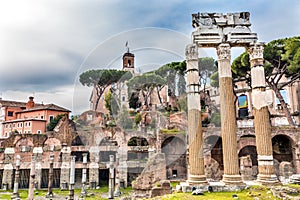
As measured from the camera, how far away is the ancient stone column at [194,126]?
8.64 metres

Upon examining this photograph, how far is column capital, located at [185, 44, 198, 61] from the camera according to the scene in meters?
9.30

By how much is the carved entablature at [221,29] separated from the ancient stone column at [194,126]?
0.57 meters

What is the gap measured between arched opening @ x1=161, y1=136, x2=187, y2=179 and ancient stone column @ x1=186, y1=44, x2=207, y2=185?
14458 millimetres

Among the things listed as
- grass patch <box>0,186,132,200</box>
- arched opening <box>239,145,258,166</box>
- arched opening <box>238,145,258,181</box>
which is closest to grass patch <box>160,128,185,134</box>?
arched opening <box>239,145,258,166</box>

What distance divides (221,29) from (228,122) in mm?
3352

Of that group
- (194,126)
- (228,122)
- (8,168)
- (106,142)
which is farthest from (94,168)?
(228,122)

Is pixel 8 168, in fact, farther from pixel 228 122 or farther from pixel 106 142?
pixel 228 122

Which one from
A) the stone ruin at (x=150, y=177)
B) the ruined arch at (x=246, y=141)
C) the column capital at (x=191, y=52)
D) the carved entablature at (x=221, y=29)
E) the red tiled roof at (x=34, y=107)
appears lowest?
the stone ruin at (x=150, y=177)

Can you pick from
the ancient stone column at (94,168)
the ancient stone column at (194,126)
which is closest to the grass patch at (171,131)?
the ancient stone column at (94,168)

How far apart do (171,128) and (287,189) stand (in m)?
17.9

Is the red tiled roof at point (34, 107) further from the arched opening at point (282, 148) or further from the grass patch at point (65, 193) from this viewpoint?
the arched opening at point (282, 148)

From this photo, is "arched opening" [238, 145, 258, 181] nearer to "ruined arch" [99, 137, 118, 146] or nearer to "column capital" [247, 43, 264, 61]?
"column capital" [247, 43, 264, 61]

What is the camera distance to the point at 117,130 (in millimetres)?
24922

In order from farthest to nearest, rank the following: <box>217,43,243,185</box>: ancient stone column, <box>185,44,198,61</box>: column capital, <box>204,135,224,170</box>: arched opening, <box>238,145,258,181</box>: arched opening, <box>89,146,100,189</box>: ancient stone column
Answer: <box>204,135,224,170</box>: arched opening < <box>89,146,100,189</box>: ancient stone column < <box>238,145,258,181</box>: arched opening < <box>185,44,198,61</box>: column capital < <box>217,43,243,185</box>: ancient stone column
